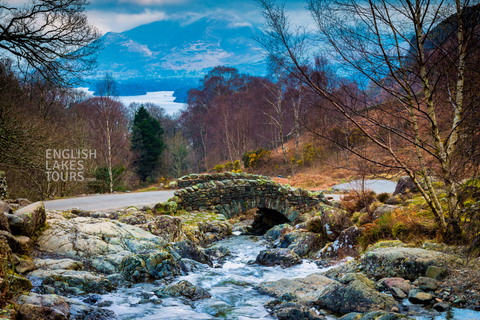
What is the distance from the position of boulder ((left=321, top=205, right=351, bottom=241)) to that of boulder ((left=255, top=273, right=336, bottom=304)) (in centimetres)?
297

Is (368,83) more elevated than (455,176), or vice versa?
(368,83)

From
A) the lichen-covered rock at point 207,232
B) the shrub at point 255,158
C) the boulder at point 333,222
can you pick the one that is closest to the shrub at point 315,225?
the boulder at point 333,222

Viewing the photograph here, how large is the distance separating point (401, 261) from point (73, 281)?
5319 mm

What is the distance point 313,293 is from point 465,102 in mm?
4200

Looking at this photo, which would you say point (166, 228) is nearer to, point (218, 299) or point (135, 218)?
point (135, 218)

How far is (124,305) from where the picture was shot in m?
4.71

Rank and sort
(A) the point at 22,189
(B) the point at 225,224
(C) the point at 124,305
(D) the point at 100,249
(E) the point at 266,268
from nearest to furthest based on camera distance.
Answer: (C) the point at 124,305 < (D) the point at 100,249 < (E) the point at 266,268 < (B) the point at 225,224 < (A) the point at 22,189

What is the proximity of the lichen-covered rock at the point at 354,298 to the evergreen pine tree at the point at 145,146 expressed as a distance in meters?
26.6

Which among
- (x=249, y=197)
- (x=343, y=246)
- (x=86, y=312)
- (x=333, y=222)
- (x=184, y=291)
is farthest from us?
(x=249, y=197)

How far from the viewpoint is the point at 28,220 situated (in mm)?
5762

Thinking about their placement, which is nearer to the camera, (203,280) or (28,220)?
(28,220)

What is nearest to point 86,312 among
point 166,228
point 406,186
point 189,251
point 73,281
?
point 73,281

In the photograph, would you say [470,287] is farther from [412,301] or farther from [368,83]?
[368,83]

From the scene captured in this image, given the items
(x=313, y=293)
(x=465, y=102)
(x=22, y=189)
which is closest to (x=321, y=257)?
(x=313, y=293)
